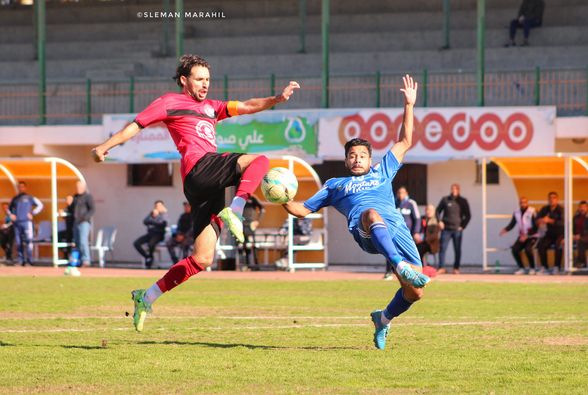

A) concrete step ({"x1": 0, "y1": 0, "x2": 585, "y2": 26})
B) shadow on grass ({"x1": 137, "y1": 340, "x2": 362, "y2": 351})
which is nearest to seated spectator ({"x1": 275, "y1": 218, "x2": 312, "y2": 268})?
concrete step ({"x1": 0, "y1": 0, "x2": 585, "y2": 26})

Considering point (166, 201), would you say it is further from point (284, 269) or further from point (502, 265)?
point (502, 265)

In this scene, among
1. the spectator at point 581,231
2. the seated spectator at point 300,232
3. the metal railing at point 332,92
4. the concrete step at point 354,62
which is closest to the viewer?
the spectator at point 581,231

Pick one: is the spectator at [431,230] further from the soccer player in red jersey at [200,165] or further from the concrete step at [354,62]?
the soccer player in red jersey at [200,165]

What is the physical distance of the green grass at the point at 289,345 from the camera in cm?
849

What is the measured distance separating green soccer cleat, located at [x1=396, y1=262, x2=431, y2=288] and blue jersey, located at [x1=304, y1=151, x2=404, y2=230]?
0.73 metres

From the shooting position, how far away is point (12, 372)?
909 cm

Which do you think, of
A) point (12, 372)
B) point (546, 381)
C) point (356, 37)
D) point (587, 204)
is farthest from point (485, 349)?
point (356, 37)

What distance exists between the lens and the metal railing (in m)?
28.7

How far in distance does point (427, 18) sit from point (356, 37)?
7.43 feet

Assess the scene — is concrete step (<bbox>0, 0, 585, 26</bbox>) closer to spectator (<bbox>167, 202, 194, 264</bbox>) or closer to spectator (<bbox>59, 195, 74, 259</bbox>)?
spectator (<bbox>59, 195, 74, 259</bbox>)

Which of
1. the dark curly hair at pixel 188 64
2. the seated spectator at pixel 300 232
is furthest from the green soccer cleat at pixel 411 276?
the seated spectator at pixel 300 232

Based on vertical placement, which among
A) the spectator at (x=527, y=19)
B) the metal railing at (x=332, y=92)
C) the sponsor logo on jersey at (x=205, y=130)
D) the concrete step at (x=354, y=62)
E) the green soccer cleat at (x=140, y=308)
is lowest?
the green soccer cleat at (x=140, y=308)

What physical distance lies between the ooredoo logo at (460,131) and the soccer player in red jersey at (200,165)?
658 inches

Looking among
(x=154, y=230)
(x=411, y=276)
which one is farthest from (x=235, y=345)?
(x=154, y=230)
